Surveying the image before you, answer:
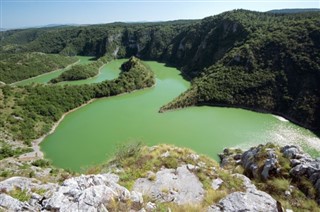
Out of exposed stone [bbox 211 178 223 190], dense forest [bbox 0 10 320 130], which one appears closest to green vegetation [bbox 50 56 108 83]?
dense forest [bbox 0 10 320 130]

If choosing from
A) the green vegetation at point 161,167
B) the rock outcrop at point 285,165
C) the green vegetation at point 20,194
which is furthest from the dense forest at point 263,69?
the green vegetation at point 20,194

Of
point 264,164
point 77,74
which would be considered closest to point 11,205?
point 264,164

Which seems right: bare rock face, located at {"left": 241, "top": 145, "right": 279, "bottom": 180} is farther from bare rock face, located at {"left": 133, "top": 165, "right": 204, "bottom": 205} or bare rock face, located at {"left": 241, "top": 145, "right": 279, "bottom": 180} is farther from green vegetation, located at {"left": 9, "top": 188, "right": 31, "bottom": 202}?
green vegetation, located at {"left": 9, "top": 188, "right": 31, "bottom": 202}

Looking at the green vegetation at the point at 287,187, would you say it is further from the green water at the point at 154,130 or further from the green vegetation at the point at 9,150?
the green vegetation at the point at 9,150

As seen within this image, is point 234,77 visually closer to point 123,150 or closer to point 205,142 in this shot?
point 205,142

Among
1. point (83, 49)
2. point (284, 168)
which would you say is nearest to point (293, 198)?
point (284, 168)

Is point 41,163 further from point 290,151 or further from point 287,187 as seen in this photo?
point 287,187
